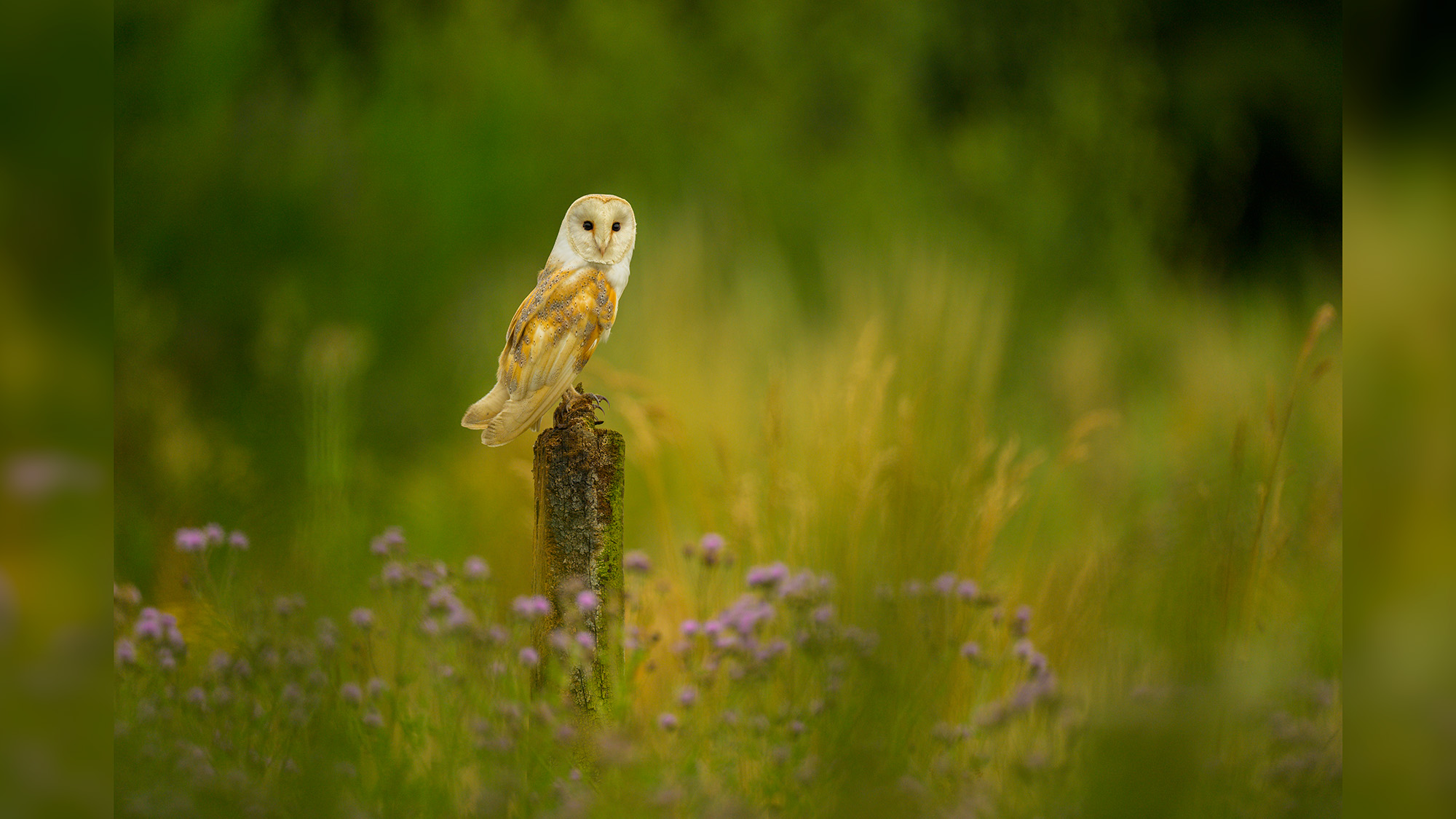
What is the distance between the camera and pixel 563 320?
1476 mm

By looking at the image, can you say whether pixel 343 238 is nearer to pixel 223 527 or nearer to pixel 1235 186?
pixel 223 527

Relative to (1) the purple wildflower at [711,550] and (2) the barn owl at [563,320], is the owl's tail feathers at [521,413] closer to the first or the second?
(2) the barn owl at [563,320]

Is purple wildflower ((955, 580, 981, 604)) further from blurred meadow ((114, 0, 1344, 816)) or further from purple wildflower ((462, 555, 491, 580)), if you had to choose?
purple wildflower ((462, 555, 491, 580))

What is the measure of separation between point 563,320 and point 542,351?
6cm

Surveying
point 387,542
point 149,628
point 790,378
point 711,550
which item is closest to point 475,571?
point 387,542

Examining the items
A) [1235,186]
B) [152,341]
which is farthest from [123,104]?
[1235,186]

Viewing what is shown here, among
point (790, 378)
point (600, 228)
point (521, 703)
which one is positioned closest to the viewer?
point (521, 703)

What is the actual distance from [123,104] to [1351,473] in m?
2.45

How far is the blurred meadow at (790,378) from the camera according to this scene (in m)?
1.42

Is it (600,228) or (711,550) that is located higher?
(600,228)

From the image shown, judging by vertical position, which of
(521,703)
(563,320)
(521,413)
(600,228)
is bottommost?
(521,703)

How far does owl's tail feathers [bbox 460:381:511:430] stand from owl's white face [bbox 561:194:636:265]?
0.85 ft

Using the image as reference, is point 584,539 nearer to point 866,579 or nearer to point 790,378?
point 866,579

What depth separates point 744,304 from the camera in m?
2.29
